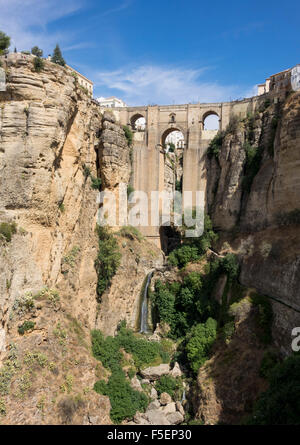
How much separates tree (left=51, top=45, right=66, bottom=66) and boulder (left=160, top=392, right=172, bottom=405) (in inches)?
736

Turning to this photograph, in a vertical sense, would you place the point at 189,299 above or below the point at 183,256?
below

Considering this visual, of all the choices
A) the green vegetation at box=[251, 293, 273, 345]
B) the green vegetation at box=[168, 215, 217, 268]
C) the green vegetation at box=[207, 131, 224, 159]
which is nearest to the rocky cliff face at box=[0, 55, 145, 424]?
the green vegetation at box=[168, 215, 217, 268]

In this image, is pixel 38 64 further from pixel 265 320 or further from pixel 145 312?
pixel 145 312

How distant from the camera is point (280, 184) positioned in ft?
65.2

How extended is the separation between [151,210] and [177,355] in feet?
38.5

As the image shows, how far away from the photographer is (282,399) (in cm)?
999

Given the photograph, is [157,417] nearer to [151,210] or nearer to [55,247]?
[55,247]

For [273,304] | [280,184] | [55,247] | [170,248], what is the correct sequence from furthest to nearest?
[170,248]
[280,184]
[55,247]
[273,304]

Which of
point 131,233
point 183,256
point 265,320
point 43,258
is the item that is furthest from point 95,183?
point 265,320

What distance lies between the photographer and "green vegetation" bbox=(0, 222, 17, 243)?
15.0 metres

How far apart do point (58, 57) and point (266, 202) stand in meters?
14.9

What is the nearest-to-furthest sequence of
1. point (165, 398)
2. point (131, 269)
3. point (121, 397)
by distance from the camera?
1. point (121, 397)
2. point (165, 398)
3. point (131, 269)

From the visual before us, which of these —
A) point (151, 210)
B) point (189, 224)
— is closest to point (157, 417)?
point (189, 224)

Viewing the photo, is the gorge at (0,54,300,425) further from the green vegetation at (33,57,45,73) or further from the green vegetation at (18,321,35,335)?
the green vegetation at (33,57,45,73)
